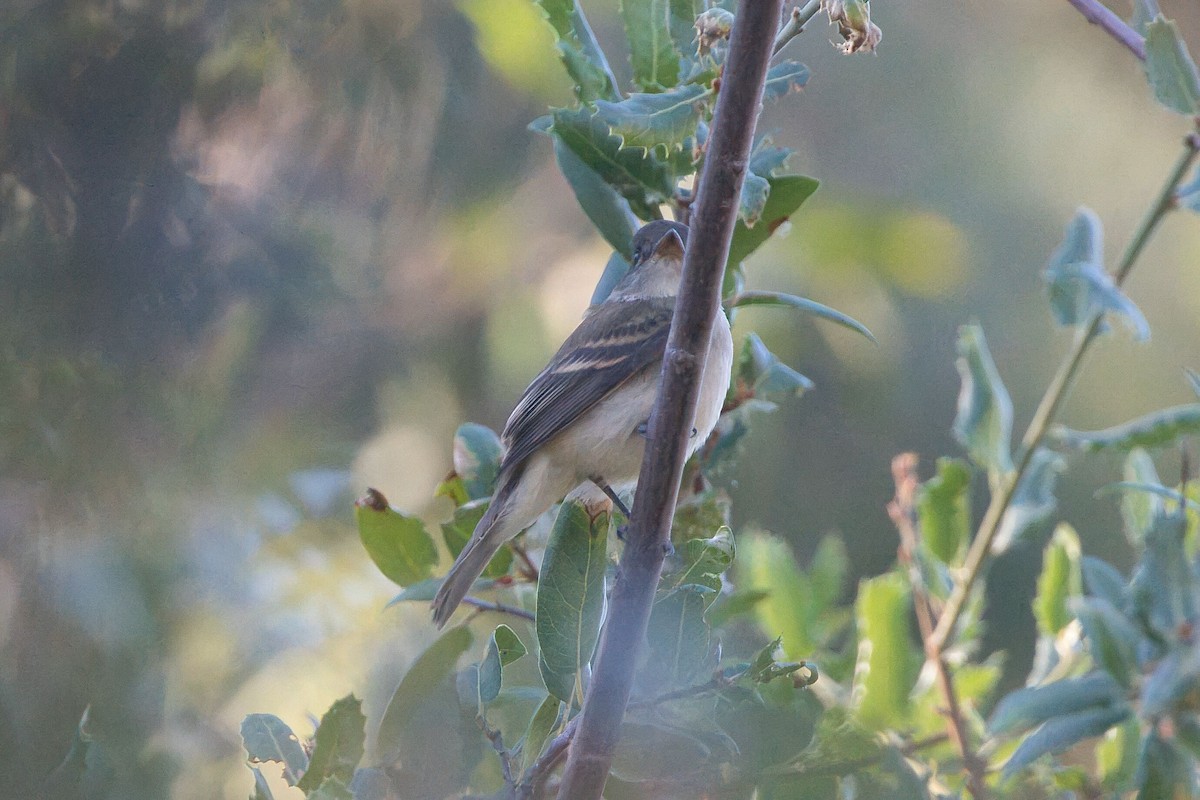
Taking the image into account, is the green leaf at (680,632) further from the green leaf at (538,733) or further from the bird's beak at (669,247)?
the bird's beak at (669,247)

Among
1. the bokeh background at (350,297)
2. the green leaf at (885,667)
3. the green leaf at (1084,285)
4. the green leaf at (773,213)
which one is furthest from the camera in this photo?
the bokeh background at (350,297)

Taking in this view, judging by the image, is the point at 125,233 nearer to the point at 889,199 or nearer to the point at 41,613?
the point at 41,613

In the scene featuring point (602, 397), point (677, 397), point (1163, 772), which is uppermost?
point (602, 397)

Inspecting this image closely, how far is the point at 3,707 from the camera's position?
181 centimetres

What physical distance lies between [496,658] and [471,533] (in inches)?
20.6

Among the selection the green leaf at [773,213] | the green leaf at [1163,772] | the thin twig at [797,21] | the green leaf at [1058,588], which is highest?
the thin twig at [797,21]

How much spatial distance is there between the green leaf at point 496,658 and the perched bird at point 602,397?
1.64 ft

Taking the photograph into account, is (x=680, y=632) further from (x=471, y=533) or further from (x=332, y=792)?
(x=471, y=533)

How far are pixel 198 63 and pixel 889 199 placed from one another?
7.72 ft

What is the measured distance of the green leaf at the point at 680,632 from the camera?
137 centimetres

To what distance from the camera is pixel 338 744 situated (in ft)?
5.09

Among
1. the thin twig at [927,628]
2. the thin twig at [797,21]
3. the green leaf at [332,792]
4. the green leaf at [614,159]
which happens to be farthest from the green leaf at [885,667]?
the thin twig at [797,21]

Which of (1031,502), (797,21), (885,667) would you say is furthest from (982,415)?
(797,21)

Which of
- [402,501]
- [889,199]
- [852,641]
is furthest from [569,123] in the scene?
[889,199]
